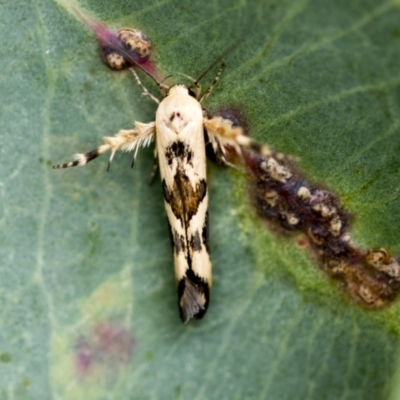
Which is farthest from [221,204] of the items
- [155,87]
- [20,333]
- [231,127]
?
[20,333]

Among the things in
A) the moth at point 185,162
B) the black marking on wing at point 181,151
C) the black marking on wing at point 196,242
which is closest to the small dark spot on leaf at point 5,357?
the moth at point 185,162

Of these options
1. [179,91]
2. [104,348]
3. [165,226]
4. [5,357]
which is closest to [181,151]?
[179,91]

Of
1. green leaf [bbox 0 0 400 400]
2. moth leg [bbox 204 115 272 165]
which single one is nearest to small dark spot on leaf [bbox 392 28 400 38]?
green leaf [bbox 0 0 400 400]

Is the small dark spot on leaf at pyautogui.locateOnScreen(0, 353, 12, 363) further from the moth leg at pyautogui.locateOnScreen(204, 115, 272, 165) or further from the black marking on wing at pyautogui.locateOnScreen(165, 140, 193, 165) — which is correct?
the moth leg at pyautogui.locateOnScreen(204, 115, 272, 165)

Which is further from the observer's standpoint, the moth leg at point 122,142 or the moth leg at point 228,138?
the moth leg at point 122,142

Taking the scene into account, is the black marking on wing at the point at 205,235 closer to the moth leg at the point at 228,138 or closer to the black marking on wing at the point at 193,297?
the black marking on wing at the point at 193,297
